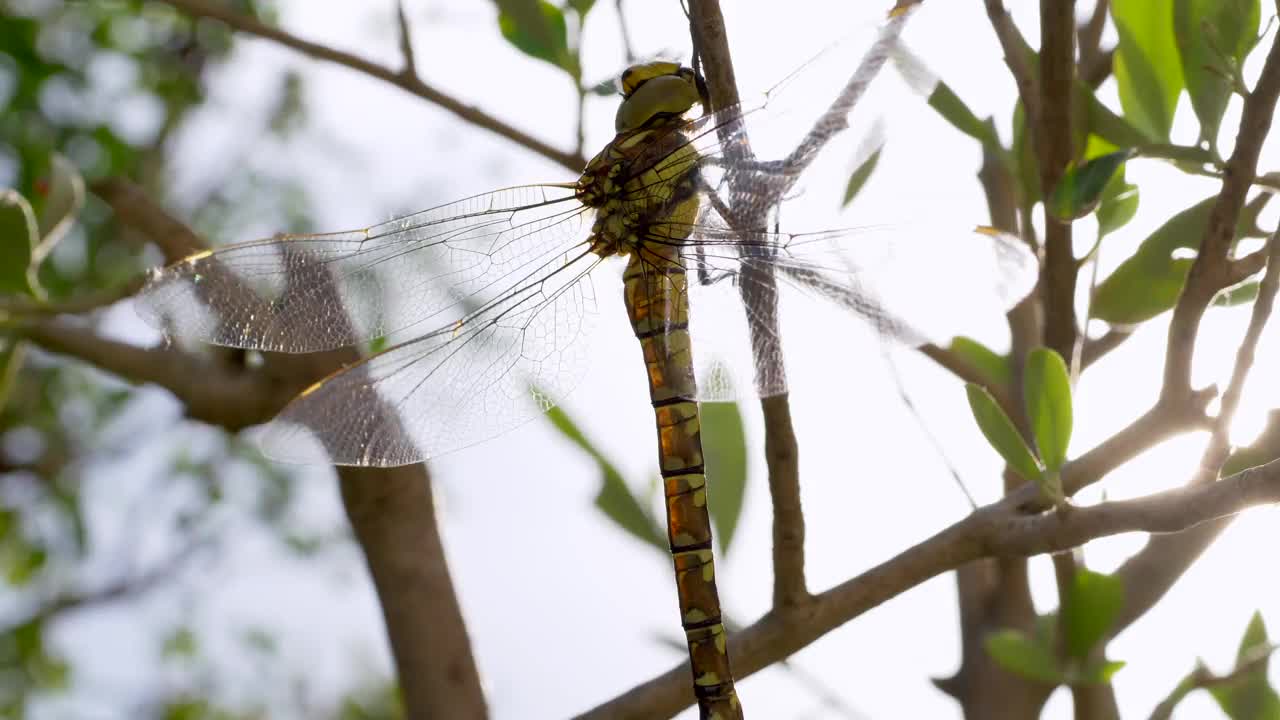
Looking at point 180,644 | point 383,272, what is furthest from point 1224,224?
point 180,644

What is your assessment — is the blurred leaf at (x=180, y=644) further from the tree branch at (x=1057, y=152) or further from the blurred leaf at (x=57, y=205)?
the tree branch at (x=1057, y=152)

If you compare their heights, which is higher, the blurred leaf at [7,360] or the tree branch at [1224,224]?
the blurred leaf at [7,360]

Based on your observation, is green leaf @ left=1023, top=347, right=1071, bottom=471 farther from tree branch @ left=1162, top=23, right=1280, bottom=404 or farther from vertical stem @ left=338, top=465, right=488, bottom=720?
vertical stem @ left=338, top=465, right=488, bottom=720

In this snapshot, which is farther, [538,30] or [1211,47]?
[538,30]

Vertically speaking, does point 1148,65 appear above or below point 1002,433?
above

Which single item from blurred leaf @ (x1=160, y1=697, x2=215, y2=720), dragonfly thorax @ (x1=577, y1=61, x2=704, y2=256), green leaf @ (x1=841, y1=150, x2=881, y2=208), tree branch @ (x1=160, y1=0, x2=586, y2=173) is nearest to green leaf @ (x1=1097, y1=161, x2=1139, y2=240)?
green leaf @ (x1=841, y1=150, x2=881, y2=208)

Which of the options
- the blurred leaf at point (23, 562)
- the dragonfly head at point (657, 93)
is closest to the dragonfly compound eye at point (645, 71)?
the dragonfly head at point (657, 93)

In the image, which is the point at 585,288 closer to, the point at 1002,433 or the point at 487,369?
the point at 487,369
